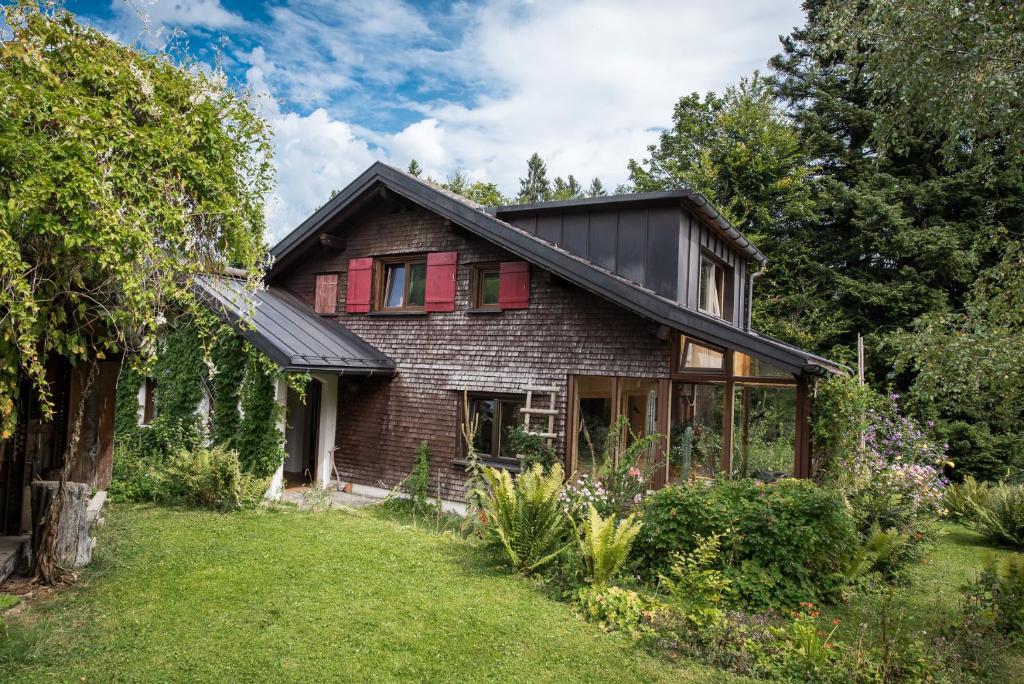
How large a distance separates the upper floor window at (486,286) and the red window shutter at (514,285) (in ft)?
1.01

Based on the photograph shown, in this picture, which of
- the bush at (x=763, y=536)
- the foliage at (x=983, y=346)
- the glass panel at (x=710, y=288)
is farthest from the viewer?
the glass panel at (x=710, y=288)

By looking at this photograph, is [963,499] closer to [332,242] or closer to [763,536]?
[763,536]

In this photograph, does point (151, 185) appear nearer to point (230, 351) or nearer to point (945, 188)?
point (230, 351)

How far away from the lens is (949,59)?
748cm

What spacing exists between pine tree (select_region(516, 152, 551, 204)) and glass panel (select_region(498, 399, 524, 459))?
100ft

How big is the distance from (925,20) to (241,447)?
1159 cm

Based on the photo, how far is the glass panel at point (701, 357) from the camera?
9.38 m

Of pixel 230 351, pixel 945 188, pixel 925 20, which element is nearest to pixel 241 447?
pixel 230 351

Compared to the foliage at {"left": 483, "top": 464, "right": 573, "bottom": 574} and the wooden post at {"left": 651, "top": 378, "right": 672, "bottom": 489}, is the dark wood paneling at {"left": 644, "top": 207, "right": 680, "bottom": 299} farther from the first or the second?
the foliage at {"left": 483, "top": 464, "right": 573, "bottom": 574}

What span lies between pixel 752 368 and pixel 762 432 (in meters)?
1.09

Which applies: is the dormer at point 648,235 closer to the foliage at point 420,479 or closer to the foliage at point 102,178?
the foliage at point 420,479

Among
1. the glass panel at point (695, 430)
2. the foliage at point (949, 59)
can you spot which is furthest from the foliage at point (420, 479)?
the foliage at point (949, 59)

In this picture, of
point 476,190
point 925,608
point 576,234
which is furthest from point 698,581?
point 476,190

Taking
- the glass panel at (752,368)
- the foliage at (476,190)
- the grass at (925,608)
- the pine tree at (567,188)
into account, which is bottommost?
the grass at (925,608)
